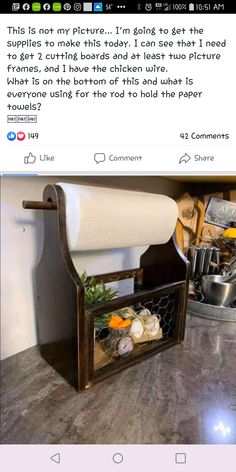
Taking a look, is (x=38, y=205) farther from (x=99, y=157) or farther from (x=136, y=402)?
(x=136, y=402)

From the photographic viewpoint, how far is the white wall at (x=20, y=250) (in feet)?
1.11

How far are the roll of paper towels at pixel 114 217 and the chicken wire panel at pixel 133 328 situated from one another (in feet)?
0.28

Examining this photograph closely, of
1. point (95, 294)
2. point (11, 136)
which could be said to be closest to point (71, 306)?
point (95, 294)

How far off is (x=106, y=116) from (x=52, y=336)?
263 millimetres

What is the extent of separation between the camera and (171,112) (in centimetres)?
23

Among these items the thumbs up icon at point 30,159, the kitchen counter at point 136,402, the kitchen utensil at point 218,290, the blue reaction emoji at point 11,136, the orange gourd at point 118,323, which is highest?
the blue reaction emoji at point 11,136

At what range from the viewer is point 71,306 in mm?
277

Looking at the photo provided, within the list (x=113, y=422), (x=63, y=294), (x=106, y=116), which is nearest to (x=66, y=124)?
(x=106, y=116)

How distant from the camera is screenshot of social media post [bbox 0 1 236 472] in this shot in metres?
0.22

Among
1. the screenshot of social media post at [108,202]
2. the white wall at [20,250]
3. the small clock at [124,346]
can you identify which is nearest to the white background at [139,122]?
the screenshot of social media post at [108,202]

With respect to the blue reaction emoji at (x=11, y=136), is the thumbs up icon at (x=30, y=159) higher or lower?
lower

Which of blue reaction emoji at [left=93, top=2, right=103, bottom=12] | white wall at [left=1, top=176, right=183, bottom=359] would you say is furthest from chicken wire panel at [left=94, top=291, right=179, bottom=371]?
blue reaction emoji at [left=93, top=2, right=103, bottom=12]

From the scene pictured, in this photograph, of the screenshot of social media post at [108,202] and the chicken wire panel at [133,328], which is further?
the chicken wire panel at [133,328]

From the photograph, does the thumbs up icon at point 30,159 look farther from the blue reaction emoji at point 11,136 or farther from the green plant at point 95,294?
the green plant at point 95,294
